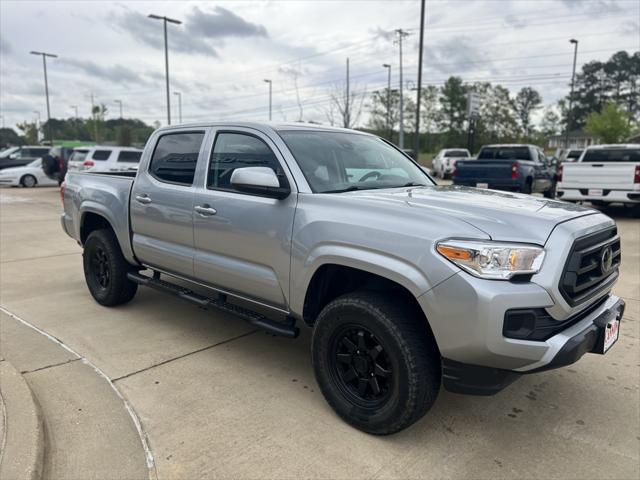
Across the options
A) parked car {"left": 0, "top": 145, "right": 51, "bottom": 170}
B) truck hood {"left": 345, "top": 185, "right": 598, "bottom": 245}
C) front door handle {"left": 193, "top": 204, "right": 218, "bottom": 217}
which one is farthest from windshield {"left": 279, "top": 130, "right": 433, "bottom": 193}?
parked car {"left": 0, "top": 145, "right": 51, "bottom": 170}

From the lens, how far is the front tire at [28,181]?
71.4 ft

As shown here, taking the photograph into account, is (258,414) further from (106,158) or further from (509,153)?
(106,158)

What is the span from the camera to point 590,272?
109 inches

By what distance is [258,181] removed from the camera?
3135mm

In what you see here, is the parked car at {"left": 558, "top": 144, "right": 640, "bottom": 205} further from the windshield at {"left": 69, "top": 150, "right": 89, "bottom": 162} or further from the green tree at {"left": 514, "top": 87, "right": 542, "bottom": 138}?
the green tree at {"left": 514, "top": 87, "right": 542, "bottom": 138}

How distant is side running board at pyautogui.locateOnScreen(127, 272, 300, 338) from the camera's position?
11.1 feet

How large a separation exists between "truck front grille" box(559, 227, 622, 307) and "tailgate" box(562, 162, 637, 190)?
9.56m

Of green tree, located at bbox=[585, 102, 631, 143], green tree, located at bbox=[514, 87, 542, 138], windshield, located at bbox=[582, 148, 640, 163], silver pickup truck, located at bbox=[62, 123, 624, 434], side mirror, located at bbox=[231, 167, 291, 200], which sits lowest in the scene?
silver pickup truck, located at bbox=[62, 123, 624, 434]

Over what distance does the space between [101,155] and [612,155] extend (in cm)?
1668

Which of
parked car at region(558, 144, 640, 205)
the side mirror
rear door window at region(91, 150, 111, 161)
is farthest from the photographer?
rear door window at region(91, 150, 111, 161)

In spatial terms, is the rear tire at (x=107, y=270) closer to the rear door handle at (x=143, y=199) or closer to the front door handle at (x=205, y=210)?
the rear door handle at (x=143, y=199)

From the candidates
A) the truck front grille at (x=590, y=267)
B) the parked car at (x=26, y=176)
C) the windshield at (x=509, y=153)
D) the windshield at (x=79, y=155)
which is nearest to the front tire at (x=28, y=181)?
the parked car at (x=26, y=176)

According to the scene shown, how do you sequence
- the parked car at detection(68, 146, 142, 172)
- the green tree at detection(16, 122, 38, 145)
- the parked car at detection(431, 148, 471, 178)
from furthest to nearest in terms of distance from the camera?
the green tree at detection(16, 122, 38, 145)
the parked car at detection(431, 148, 471, 178)
the parked car at detection(68, 146, 142, 172)

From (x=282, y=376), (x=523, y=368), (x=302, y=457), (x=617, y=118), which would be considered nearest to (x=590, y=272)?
(x=523, y=368)
